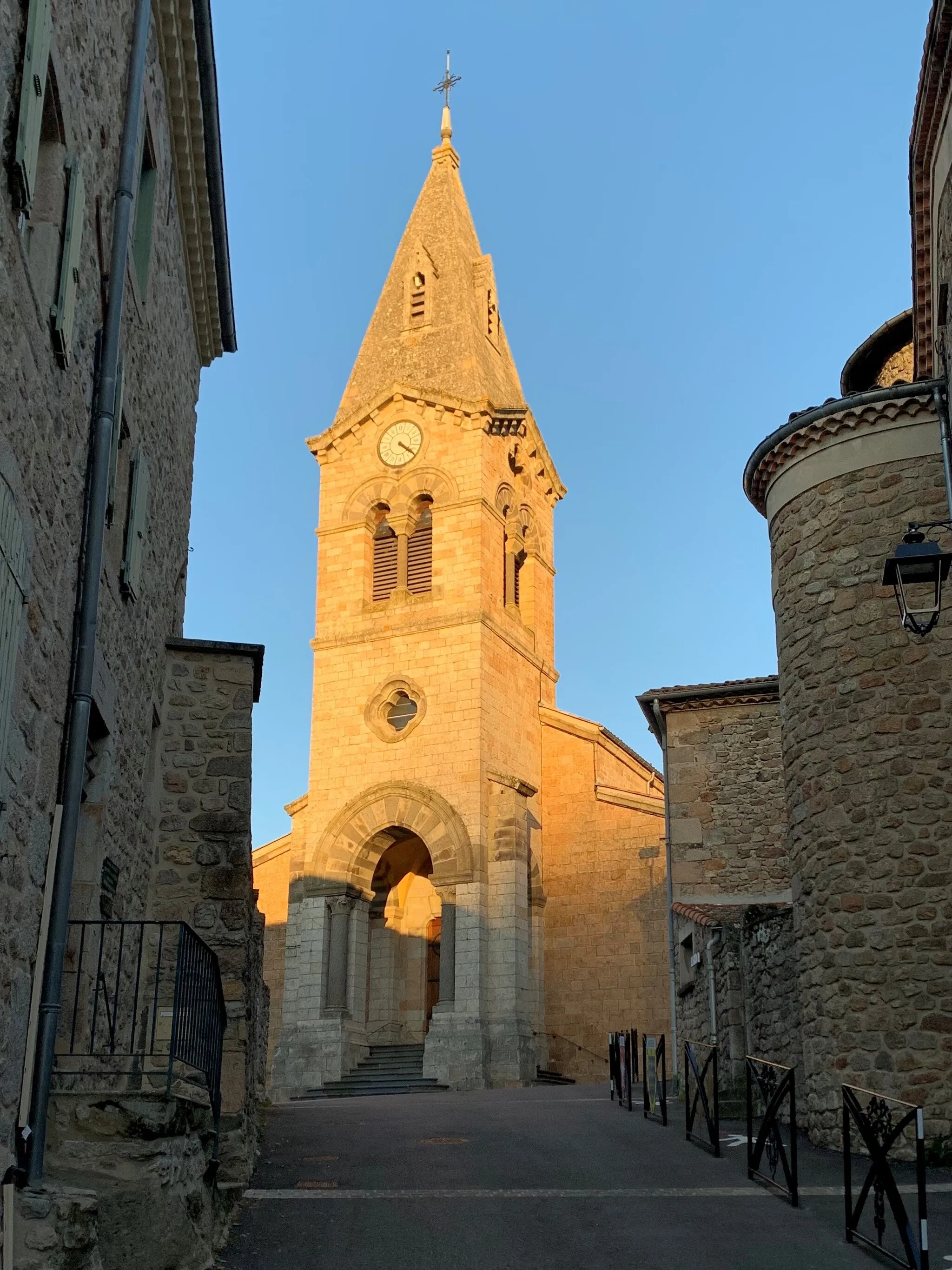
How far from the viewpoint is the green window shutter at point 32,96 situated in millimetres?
5004

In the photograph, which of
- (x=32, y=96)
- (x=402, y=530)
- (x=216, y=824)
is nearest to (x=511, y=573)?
(x=402, y=530)

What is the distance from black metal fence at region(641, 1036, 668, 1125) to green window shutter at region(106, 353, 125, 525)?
24.4 ft

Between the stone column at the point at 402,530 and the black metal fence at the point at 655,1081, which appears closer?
the black metal fence at the point at 655,1081

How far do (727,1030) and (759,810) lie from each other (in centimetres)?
481

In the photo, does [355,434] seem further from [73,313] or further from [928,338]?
[73,313]

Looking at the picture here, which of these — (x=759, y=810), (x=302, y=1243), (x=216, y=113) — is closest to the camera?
(x=302, y=1243)

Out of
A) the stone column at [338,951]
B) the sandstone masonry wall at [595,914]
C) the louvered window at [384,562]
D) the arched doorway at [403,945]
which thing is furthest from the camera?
the louvered window at [384,562]

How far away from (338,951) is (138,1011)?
1754 centimetres

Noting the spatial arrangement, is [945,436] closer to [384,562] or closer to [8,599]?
[8,599]

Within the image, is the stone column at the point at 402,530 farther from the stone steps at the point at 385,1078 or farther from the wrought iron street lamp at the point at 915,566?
the wrought iron street lamp at the point at 915,566

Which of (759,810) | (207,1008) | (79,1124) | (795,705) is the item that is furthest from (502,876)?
(79,1124)

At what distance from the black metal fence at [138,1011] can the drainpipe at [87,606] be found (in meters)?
0.19

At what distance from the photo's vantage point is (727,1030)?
13.5 m

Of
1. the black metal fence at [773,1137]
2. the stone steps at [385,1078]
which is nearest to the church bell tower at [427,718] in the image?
the stone steps at [385,1078]
